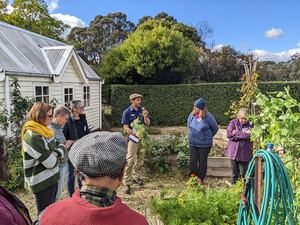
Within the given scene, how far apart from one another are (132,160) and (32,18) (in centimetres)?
1927

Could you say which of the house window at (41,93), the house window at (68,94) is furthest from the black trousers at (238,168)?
the house window at (68,94)

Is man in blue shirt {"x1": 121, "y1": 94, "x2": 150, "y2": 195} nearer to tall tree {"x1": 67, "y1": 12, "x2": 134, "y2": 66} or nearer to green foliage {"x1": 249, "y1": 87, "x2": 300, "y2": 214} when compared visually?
green foliage {"x1": 249, "y1": 87, "x2": 300, "y2": 214}

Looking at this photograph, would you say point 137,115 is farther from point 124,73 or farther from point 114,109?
point 124,73

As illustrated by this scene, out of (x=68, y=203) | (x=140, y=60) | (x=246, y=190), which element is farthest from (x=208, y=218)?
(x=140, y=60)

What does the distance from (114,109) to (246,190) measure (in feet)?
39.9

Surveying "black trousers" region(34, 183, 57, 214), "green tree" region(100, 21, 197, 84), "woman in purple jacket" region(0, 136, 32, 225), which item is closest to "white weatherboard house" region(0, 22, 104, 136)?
"green tree" region(100, 21, 197, 84)

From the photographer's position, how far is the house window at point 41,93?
26.5 ft

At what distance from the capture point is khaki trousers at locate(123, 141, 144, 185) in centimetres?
470

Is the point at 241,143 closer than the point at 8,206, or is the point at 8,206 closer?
the point at 8,206

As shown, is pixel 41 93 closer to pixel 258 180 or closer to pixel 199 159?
pixel 199 159

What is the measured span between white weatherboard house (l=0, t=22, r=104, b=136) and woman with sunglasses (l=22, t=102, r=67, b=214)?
4.64m

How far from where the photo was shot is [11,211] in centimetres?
131

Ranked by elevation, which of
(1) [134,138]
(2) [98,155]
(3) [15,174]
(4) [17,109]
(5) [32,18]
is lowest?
(3) [15,174]

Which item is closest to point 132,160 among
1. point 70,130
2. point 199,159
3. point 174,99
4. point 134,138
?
point 134,138
